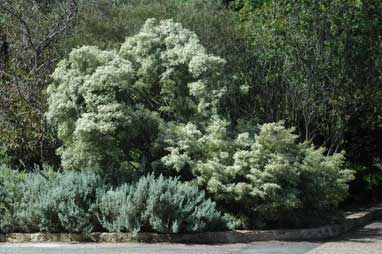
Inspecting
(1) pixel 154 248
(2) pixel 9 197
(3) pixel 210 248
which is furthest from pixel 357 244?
(2) pixel 9 197

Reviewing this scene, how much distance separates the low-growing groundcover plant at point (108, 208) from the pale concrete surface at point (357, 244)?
2.03 m

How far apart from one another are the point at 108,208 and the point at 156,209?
0.88 metres

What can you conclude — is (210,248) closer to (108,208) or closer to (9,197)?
(108,208)

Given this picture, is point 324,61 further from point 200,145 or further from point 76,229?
point 76,229

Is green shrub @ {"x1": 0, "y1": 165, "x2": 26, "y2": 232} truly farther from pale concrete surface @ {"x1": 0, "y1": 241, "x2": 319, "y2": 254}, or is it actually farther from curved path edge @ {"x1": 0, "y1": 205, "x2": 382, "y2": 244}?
pale concrete surface @ {"x1": 0, "y1": 241, "x2": 319, "y2": 254}

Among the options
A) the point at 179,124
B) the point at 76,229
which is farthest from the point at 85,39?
the point at 76,229

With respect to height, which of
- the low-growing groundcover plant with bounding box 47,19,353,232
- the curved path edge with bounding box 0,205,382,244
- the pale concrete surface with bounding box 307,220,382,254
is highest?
the low-growing groundcover plant with bounding box 47,19,353,232

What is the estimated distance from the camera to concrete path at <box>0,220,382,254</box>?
12.2m

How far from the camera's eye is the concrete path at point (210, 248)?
40.1ft

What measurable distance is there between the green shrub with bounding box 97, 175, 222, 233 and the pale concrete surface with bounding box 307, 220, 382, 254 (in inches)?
81.5

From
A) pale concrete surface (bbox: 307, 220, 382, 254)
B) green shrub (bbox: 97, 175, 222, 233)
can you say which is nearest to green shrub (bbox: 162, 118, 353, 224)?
green shrub (bbox: 97, 175, 222, 233)

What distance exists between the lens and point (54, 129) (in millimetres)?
17453

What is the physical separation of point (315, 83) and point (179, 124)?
11.5 ft

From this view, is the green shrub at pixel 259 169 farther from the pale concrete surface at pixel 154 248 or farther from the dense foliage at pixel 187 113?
the pale concrete surface at pixel 154 248
